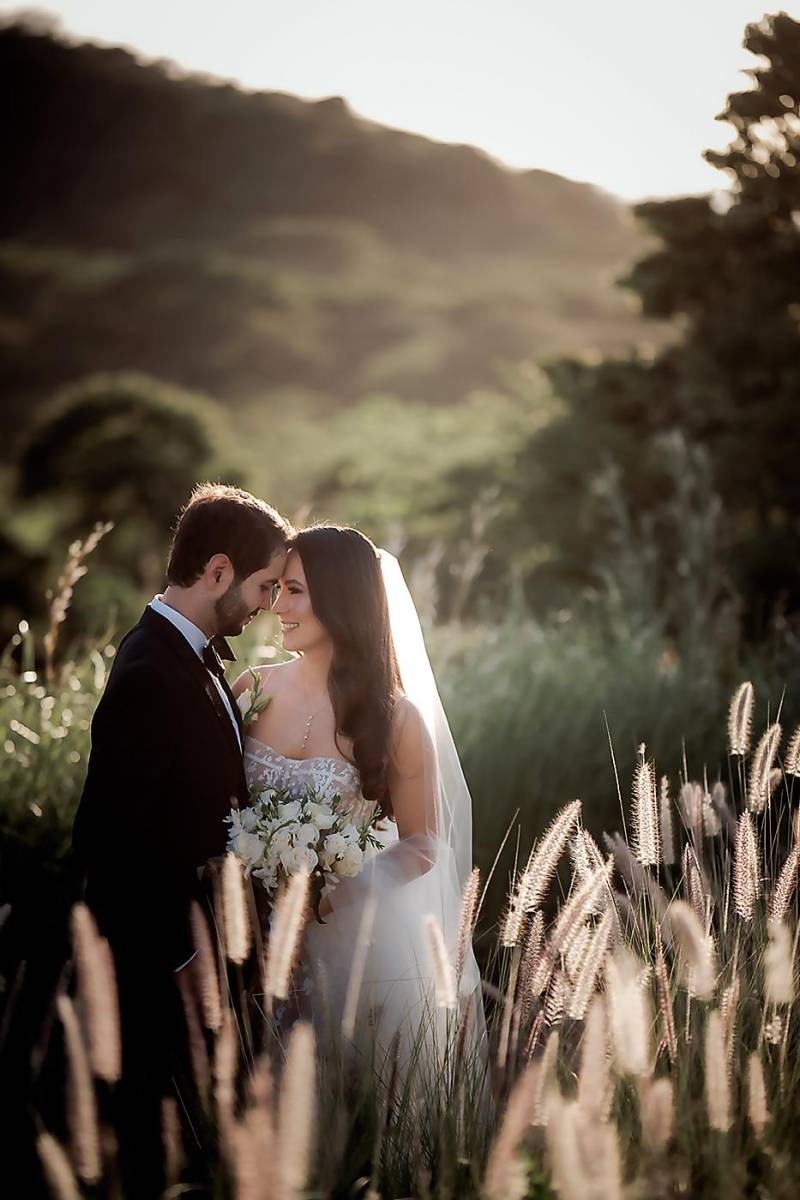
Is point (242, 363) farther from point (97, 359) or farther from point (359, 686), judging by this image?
point (359, 686)

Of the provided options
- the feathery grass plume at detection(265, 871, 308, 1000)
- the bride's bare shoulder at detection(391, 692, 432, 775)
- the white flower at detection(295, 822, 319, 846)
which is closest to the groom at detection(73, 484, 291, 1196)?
the white flower at detection(295, 822, 319, 846)

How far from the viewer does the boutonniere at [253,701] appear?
4.07m

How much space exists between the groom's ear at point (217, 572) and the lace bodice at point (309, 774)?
2.17 ft

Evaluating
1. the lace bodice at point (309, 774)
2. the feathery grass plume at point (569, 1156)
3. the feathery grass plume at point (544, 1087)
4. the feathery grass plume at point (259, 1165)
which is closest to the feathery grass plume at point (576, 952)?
the feathery grass plume at point (544, 1087)

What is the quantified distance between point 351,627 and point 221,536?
58 cm

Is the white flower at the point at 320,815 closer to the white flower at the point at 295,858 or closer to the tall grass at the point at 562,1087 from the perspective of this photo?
the white flower at the point at 295,858

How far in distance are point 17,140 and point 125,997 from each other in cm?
5155

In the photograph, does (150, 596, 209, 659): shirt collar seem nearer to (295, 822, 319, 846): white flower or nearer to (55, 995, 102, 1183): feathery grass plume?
(295, 822, 319, 846): white flower

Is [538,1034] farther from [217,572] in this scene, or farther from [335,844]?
[217,572]

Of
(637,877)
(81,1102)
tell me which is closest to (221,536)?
(637,877)

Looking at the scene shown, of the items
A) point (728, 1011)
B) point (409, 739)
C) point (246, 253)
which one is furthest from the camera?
point (246, 253)

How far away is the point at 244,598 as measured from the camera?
3.81 meters

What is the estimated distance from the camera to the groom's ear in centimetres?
373

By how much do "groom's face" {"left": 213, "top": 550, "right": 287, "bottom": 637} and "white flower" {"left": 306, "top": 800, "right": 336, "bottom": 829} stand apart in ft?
2.24
